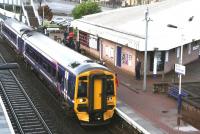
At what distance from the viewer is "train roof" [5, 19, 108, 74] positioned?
64.2 ft

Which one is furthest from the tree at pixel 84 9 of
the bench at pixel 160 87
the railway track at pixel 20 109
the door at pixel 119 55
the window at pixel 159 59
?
the bench at pixel 160 87

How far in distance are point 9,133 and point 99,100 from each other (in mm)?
5115

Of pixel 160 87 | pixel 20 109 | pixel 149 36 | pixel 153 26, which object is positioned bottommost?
pixel 20 109

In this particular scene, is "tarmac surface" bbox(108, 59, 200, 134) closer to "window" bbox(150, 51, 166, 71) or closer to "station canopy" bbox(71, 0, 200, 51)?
"window" bbox(150, 51, 166, 71)

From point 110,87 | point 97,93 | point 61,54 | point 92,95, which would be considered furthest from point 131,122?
point 61,54

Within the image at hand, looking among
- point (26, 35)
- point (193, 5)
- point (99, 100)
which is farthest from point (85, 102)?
point (193, 5)

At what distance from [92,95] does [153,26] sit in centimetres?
1399

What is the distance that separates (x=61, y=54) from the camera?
75.4 ft

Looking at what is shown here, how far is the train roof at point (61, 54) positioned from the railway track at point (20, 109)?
106 inches

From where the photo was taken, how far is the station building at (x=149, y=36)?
95.0 ft

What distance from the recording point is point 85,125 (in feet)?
64.0

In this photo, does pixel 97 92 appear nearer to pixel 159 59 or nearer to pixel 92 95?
pixel 92 95

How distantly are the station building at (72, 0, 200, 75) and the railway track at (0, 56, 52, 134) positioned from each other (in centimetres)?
741

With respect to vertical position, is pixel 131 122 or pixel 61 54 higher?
pixel 61 54
